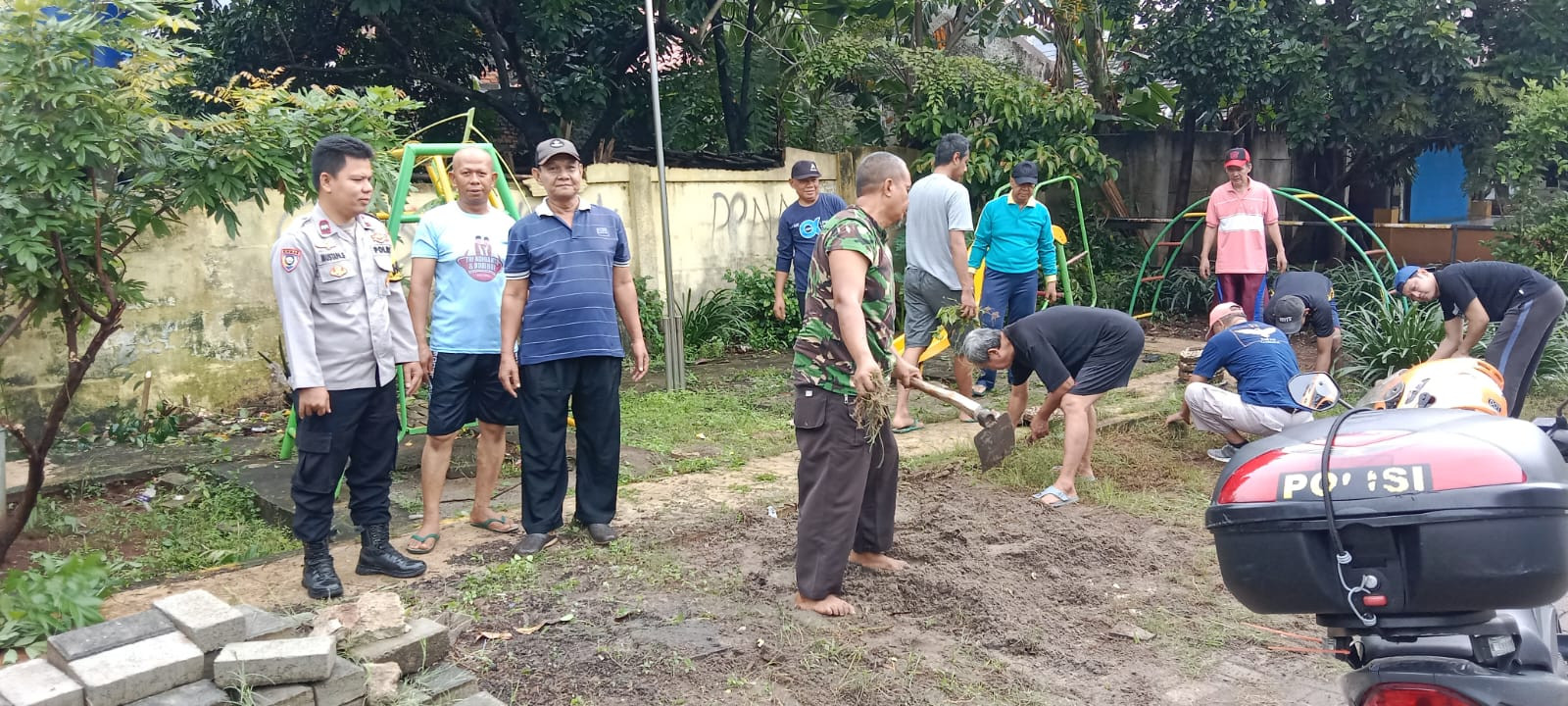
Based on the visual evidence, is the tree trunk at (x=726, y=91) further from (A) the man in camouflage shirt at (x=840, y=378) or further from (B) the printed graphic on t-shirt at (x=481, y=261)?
(A) the man in camouflage shirt at (x=840, y=378)

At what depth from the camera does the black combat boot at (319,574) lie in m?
4.37

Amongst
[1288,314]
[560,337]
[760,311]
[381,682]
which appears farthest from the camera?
[760,311]

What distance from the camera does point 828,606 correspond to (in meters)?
4.28

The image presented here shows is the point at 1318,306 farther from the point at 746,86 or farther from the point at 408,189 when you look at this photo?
the point at 746,86

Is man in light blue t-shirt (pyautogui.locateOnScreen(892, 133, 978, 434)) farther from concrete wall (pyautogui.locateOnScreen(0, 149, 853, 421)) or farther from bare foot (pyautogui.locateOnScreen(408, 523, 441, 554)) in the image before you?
concrete wall (pyautogui.locateOnScreen(0, 149, 853, 421))

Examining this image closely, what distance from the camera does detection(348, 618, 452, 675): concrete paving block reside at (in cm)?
346

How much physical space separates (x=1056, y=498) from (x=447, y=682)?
3.30 m

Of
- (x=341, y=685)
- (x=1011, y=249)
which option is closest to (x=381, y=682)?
(x=341, y=685)

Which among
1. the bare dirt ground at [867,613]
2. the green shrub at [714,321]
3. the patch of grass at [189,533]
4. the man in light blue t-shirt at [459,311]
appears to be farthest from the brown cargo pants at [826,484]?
the green shrub at [714,321]

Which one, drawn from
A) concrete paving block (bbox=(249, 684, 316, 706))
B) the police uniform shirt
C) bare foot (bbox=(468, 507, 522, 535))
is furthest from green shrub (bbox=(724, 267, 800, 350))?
concrete paving block (bbox=(249, 684, 316, 706))

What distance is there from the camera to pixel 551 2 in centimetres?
1116

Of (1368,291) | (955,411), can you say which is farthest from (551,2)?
(1368,291)

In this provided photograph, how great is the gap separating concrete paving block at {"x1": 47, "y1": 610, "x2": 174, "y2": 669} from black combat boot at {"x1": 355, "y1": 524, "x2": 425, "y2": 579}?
1.30 metres

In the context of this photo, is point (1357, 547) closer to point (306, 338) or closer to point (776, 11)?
point (306, 338)
